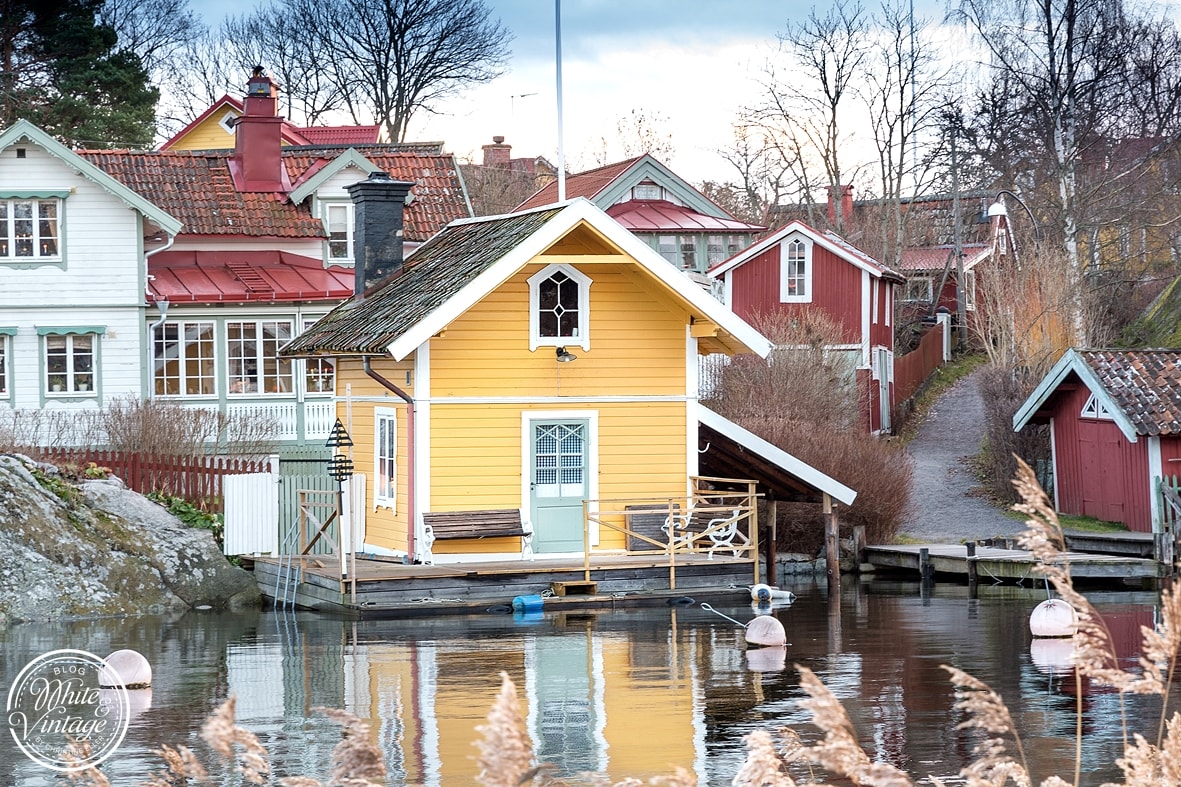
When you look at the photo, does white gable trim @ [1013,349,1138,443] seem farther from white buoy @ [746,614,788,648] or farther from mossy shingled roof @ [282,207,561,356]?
white buoy @ [746,614,788,648]

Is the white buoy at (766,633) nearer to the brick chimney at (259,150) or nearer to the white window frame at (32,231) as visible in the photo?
the white window frame at (32,231)

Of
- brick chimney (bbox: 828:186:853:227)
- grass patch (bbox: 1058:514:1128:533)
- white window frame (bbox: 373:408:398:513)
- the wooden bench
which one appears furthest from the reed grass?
brick chimney (bbox: 828:186:853:227)

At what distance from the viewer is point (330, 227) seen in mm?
40812

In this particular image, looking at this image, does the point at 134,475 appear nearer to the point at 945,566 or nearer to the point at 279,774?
the point at 945,566

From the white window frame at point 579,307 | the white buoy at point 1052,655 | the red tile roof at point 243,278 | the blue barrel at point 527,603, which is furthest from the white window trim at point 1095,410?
the red tile roof at point 243,278

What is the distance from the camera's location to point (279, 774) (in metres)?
12.6

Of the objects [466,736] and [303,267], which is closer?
[466,736]

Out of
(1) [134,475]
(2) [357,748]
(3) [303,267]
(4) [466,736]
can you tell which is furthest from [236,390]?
(2) [357,748]

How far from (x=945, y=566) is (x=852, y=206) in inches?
1493

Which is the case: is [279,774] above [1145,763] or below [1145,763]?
below

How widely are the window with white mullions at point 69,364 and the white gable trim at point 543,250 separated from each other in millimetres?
15201

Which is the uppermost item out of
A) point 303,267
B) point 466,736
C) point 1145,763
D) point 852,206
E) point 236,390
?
point 852,206

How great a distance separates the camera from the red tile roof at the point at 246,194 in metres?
39.7

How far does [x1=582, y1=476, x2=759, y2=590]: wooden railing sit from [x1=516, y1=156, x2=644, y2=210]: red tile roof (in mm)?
23782
